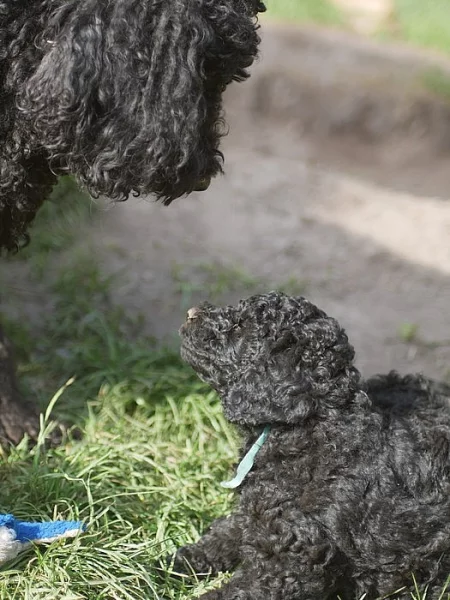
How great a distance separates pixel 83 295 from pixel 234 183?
2312mm

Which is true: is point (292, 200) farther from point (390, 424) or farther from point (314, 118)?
point (390, 424)

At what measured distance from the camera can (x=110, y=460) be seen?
3939mm

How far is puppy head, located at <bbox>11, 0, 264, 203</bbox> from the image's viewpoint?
120 inches

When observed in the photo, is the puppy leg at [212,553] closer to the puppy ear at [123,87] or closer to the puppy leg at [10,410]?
the puppy leg at [10,410]

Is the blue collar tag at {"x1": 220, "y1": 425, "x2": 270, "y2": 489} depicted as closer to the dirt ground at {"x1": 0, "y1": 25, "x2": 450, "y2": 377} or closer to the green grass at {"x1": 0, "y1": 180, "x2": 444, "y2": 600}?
the green grass at {"x1": 0, "y1": 180, "x2": 444, "y2": 600}

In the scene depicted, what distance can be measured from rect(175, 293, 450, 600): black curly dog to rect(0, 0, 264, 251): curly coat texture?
0.66 metres

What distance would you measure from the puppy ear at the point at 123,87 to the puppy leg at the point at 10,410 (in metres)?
1.28

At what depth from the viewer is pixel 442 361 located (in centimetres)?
519

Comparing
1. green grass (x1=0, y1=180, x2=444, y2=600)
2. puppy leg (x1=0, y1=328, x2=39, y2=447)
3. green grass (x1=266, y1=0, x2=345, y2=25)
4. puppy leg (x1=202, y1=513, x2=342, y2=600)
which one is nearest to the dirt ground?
green grass (x1=0, y1=180, x2=444, y2=600)

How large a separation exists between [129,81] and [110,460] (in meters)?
1.77

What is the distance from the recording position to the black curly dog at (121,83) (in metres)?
3.05

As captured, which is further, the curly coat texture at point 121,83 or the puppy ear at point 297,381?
the puppy ear at point 297,381

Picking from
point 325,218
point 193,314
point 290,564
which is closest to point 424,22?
point 325,218

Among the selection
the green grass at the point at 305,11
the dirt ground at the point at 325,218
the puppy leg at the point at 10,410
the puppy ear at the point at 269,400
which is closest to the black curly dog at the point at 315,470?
the puppy ear at the point at 269,400
